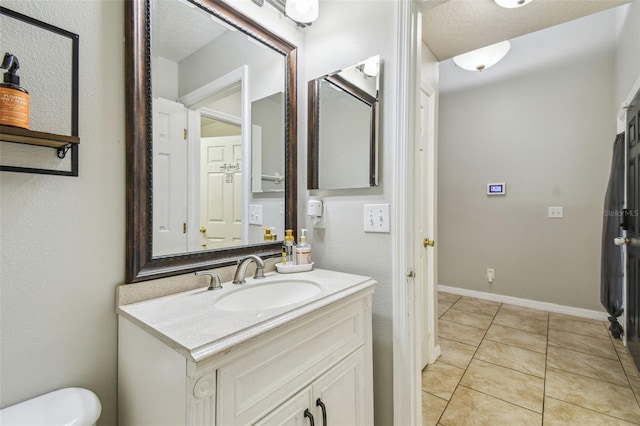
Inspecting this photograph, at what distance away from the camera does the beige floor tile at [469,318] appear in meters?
2.71

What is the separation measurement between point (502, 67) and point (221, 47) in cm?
332

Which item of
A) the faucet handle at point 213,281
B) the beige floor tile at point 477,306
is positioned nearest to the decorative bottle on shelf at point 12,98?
the faucet handle at point 213,281

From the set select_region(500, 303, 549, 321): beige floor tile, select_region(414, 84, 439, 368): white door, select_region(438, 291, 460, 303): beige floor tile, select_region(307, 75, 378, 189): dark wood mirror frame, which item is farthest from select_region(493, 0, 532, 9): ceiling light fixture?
select_region(438, 291, 460, 303): beige floor tile

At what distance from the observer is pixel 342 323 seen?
40.4 inches

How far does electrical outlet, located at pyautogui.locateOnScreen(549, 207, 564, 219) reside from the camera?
2932mm

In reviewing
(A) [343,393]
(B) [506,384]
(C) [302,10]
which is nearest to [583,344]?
(B) [506,384]

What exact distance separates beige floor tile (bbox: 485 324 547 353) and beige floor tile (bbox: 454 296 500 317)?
1.22 feet

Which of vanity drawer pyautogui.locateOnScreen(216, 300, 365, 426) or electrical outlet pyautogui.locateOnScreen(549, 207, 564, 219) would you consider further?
electrical outlet pyautogui.locateOnScreen(549, 207, 564, 219)

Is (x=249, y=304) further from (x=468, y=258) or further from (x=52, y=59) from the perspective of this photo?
(x=468, y=258)

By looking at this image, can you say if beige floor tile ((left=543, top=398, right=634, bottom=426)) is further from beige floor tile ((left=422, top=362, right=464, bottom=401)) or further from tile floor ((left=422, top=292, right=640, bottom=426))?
beige floor tile ((left=422, top=362, right=464, bottom=401))

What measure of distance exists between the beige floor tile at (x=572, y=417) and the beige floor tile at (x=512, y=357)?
30 centimetres

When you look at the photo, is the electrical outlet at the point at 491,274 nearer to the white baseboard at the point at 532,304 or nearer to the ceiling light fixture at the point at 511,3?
the white baseboard at the point at 532,304

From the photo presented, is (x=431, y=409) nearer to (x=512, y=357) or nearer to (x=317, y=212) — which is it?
(x=512, y=357)

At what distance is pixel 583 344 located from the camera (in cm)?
230
